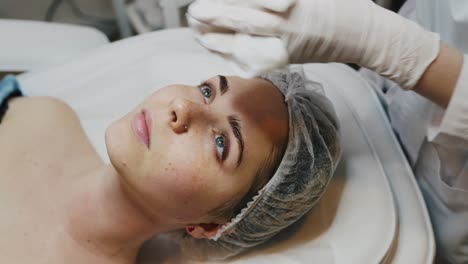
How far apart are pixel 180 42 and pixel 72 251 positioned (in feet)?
2.48

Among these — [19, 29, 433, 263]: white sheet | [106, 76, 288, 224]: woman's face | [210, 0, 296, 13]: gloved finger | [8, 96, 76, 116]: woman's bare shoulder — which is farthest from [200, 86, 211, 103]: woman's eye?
[8, 96, 76, 116]: woman's bare shoulder

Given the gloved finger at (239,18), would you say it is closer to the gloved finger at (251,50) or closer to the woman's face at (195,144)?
the gloved finger at (251,50)

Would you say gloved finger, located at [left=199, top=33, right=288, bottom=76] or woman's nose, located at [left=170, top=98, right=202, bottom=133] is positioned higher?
gloved finger, located at [left=199, top=33, right=288, bottom=76]

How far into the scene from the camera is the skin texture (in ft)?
3.11

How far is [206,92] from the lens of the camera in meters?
1.05

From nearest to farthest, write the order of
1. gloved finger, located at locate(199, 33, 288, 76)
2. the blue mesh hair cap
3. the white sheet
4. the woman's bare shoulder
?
gloved finger, located at locate(199, 33, 288, 76) → the blue mesh hair cap → the white sheet → the woman's bare shoulder

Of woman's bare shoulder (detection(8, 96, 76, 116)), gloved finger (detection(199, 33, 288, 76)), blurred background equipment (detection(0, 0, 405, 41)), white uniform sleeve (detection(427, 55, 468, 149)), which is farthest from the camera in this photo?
blurred background equipment (detection(0, 0, 405, 41))

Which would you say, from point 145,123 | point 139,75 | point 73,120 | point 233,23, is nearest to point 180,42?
point 139,75

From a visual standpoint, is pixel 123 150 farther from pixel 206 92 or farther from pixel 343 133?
pixel 343 133

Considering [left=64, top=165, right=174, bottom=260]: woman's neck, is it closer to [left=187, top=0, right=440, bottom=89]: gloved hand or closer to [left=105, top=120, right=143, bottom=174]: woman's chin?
[left=105, top=120, right=143, bottom=174]: woman's chin

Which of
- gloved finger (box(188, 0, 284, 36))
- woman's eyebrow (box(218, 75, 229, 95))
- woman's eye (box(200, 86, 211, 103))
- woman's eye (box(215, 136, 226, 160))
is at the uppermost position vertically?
gloved finger (box(188, 0, 284, 36))

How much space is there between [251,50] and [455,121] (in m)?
0.43

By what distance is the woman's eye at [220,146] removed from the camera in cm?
97

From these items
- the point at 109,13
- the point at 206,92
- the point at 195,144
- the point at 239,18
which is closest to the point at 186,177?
the point at 195,144
